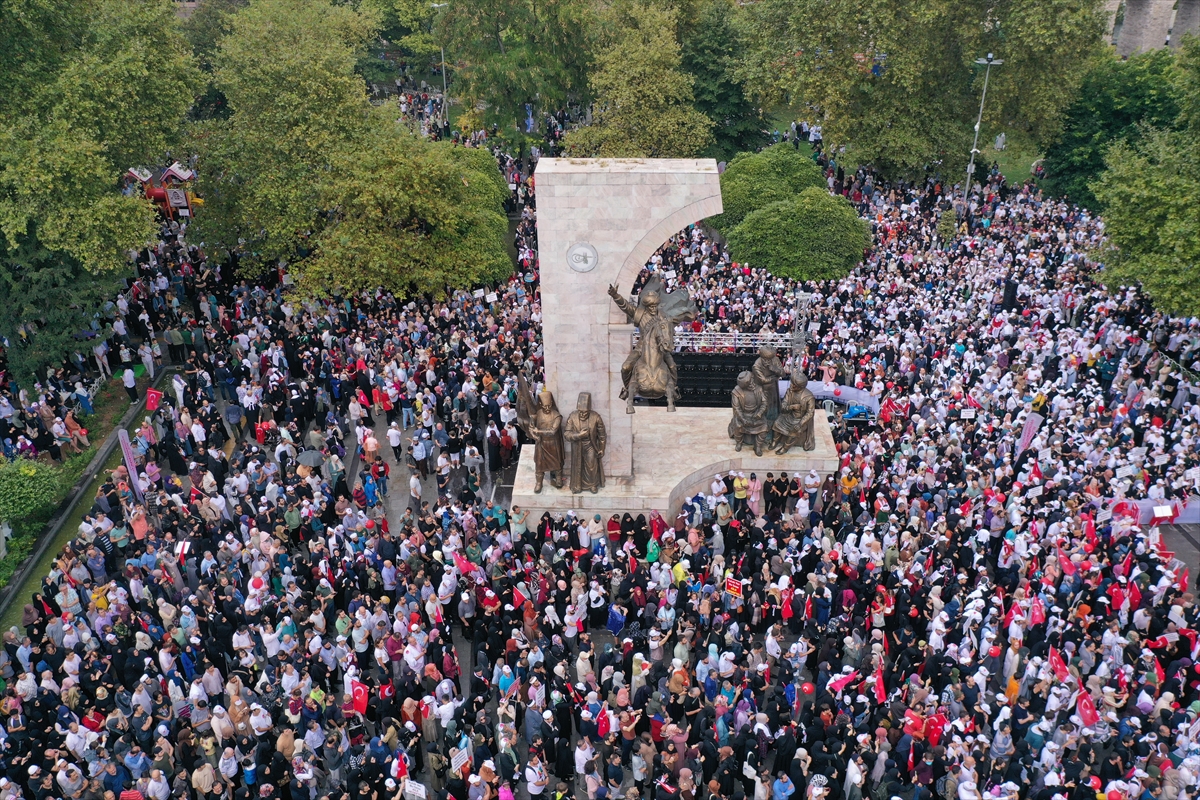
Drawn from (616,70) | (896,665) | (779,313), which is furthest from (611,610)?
(616,70)

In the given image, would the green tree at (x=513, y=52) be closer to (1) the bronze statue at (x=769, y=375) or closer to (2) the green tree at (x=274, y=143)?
(2) the green tree at (x=274, y=143)

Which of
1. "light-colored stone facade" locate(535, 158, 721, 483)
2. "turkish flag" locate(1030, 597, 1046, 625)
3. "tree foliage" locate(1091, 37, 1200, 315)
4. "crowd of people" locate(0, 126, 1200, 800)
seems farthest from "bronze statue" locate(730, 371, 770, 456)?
"tree foliage" locate(1091, 37, 1200, 315)

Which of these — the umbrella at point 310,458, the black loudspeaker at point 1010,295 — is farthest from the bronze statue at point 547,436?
the black loudspeaker at point 1010,295

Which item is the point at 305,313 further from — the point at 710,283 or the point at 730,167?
the point at 730,167

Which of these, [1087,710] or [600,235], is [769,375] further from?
[1087,710]

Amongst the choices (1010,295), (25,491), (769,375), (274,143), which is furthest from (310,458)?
(1010,295)
